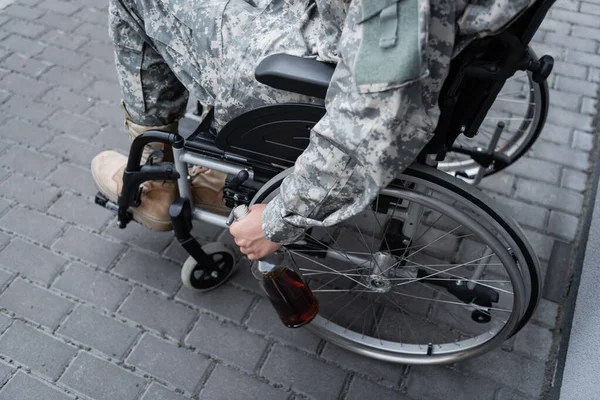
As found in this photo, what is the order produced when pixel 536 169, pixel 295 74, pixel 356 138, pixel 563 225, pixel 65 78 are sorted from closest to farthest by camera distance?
pixel 356 138 < pixel 295 74 < pixel 563 225 < pixel 536 169 < pixel 65 78

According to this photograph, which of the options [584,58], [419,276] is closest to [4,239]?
[419,276]

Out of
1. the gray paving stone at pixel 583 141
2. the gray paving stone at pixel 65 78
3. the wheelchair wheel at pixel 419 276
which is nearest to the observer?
A: the wheelchair wheel at pixel 419 276

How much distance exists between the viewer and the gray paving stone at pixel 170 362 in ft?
6.48

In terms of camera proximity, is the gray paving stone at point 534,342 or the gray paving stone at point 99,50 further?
the gray paving stone at point 99,50

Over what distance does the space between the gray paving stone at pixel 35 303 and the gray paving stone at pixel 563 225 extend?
1978 millimetres

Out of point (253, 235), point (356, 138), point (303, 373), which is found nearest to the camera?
point (356, 138)

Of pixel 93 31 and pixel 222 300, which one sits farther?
pixel 93 31

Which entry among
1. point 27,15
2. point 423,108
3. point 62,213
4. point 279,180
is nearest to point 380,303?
point 279,180

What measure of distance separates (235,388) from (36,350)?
718mm

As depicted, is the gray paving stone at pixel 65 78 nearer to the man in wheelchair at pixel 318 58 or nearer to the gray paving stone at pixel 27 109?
the gray paving stone at pixel 27 109

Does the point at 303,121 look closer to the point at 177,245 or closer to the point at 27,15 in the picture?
the point at 177,245

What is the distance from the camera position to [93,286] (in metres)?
2.23

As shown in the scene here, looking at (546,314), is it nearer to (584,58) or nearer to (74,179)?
(584,58)

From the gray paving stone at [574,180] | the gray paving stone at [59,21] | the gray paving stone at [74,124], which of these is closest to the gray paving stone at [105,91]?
the gray paving stone at [74,124]
